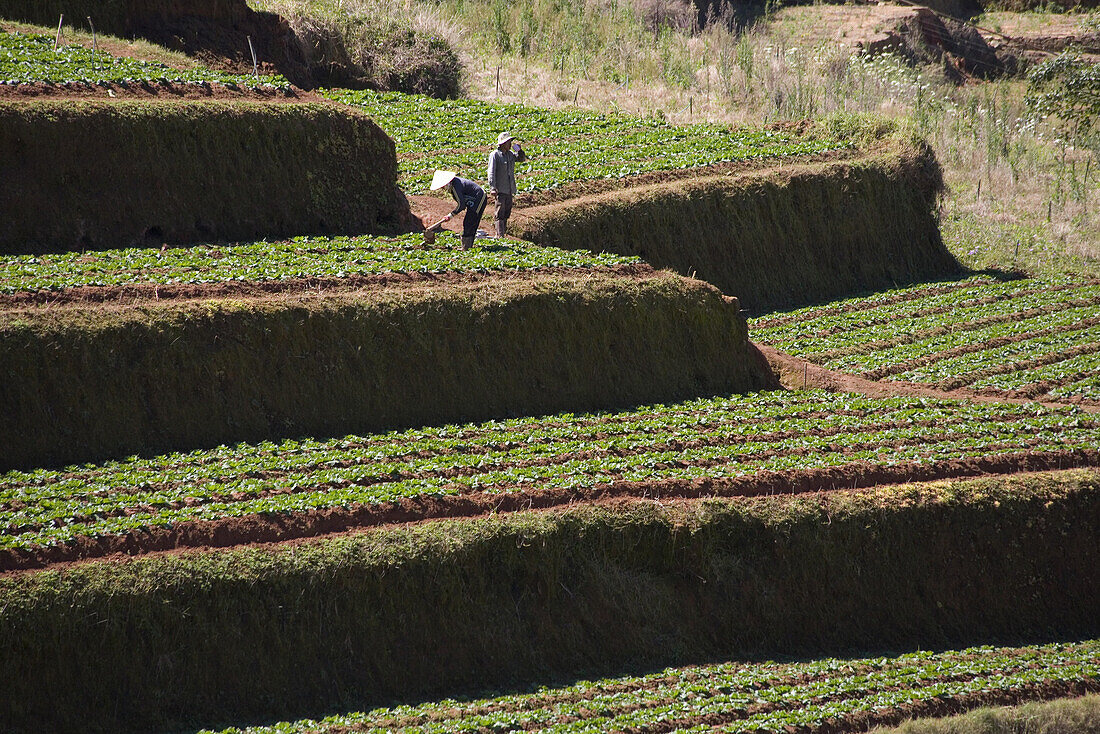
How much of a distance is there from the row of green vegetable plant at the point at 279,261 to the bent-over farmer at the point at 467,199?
0.39 meters

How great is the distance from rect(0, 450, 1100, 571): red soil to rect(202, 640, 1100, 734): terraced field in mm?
2664

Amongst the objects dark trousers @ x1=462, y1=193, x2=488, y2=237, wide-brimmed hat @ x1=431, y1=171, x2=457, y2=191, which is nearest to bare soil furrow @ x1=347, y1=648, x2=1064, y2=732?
wide-brimmed hat @ x1=431, y1=171, x2=457, y2=191

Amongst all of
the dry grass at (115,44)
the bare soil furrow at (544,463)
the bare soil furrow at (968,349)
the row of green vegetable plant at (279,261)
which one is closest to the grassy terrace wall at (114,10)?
the dry grass at (115,44)

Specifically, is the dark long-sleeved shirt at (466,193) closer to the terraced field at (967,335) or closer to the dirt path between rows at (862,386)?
the dirt path between rows at (862,386)

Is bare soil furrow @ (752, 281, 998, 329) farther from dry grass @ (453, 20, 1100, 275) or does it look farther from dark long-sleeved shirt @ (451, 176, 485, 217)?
dark long-sleeved shirt @ (451, 176, 485, 217)

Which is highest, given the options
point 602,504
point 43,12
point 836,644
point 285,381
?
point 43,12

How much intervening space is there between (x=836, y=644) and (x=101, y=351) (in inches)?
484

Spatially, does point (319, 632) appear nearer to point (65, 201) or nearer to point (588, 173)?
point (65, 201)

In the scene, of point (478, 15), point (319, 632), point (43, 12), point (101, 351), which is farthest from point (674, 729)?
point (478, 15)

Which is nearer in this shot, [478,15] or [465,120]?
[465,120]

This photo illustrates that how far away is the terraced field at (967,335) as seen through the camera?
22.6 meters

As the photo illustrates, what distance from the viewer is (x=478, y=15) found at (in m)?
40.7

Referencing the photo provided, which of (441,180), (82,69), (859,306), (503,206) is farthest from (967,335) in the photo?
(82,69)

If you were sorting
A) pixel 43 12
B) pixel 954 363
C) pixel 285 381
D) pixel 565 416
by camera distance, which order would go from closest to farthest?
pixel 285 381 < pixel 565 416 < pixel 954 363 < pixel 43 12
